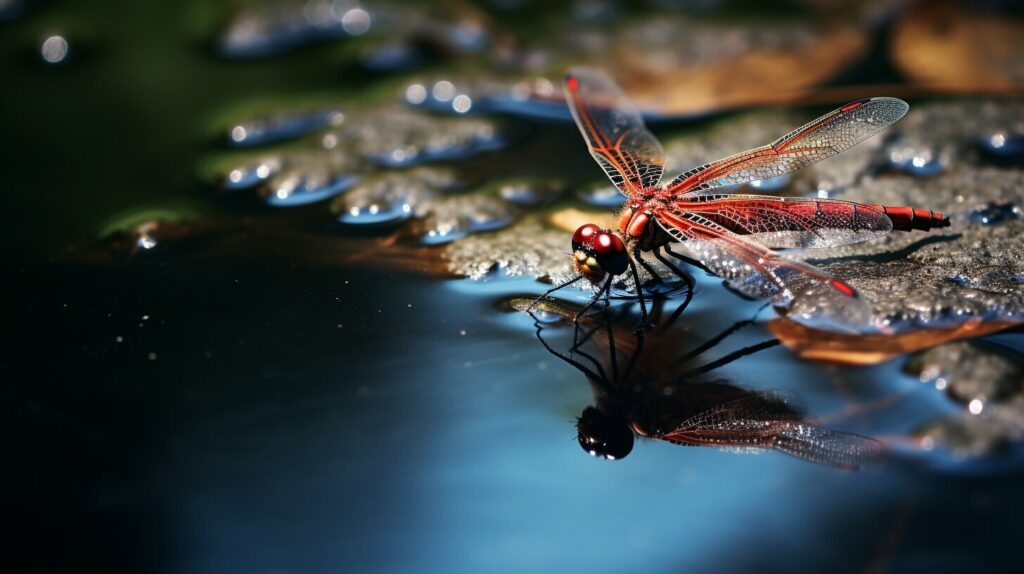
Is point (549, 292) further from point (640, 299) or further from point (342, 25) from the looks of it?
point (342, 25)

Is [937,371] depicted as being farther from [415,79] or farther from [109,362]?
[415,79]

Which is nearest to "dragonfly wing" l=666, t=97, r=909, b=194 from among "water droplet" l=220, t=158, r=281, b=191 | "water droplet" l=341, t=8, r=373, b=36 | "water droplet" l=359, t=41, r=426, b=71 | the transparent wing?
the transparent wing

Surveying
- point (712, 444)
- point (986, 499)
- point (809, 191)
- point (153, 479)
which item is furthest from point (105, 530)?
point (809, 191)

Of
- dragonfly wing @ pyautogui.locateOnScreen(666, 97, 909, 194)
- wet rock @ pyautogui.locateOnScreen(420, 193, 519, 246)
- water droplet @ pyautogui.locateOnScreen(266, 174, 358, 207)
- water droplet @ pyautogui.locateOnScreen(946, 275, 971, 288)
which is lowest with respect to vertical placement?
water droplet @ pyautogui.locateOnScreen(946, 275, 971, 288)

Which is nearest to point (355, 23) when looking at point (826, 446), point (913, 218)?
point (913, 218)

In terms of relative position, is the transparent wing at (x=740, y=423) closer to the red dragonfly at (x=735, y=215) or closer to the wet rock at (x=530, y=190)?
the red dragonfly at (x=735, y=215)

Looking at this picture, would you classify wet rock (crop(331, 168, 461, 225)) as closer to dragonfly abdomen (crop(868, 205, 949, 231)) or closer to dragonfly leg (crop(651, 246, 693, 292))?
dragonfly leg (crop(651, 246, 693, 292))

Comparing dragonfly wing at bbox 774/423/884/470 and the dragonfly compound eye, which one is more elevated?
the dragonfly compound eye
